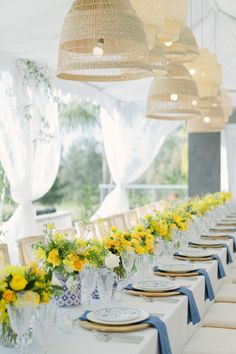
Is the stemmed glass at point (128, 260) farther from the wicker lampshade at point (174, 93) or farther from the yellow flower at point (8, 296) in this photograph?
the wicker lampshade at point (174, 93)

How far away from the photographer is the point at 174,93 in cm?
459

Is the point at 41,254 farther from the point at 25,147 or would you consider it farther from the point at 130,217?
the point at 130,217

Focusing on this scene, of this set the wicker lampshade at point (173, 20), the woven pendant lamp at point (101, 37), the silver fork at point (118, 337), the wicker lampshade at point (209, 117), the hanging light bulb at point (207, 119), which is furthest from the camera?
the hanging light bulb at point (207, 119)

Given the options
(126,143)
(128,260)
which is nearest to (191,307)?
(128,260)

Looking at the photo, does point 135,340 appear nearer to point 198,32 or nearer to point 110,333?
point 110,333

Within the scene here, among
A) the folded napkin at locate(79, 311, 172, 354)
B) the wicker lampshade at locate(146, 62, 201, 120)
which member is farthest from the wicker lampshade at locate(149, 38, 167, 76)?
the folded napkin at locate(79, 311, 172, 354)

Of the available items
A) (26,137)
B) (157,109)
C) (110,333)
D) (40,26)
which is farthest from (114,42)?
(26,137)

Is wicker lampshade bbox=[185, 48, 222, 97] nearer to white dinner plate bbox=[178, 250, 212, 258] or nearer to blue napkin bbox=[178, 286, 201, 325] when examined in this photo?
white dinner plate bbox=[178, 250, 212, 258]

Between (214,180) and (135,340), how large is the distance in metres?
9.28

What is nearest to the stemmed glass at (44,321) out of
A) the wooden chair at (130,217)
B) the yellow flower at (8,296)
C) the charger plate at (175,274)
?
the yellow flower at (8,296)

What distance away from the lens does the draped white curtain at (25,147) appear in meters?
6.48

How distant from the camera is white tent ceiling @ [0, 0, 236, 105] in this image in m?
5.18

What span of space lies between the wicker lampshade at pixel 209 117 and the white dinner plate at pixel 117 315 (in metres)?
4.14

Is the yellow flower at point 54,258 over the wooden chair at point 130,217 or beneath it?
over
